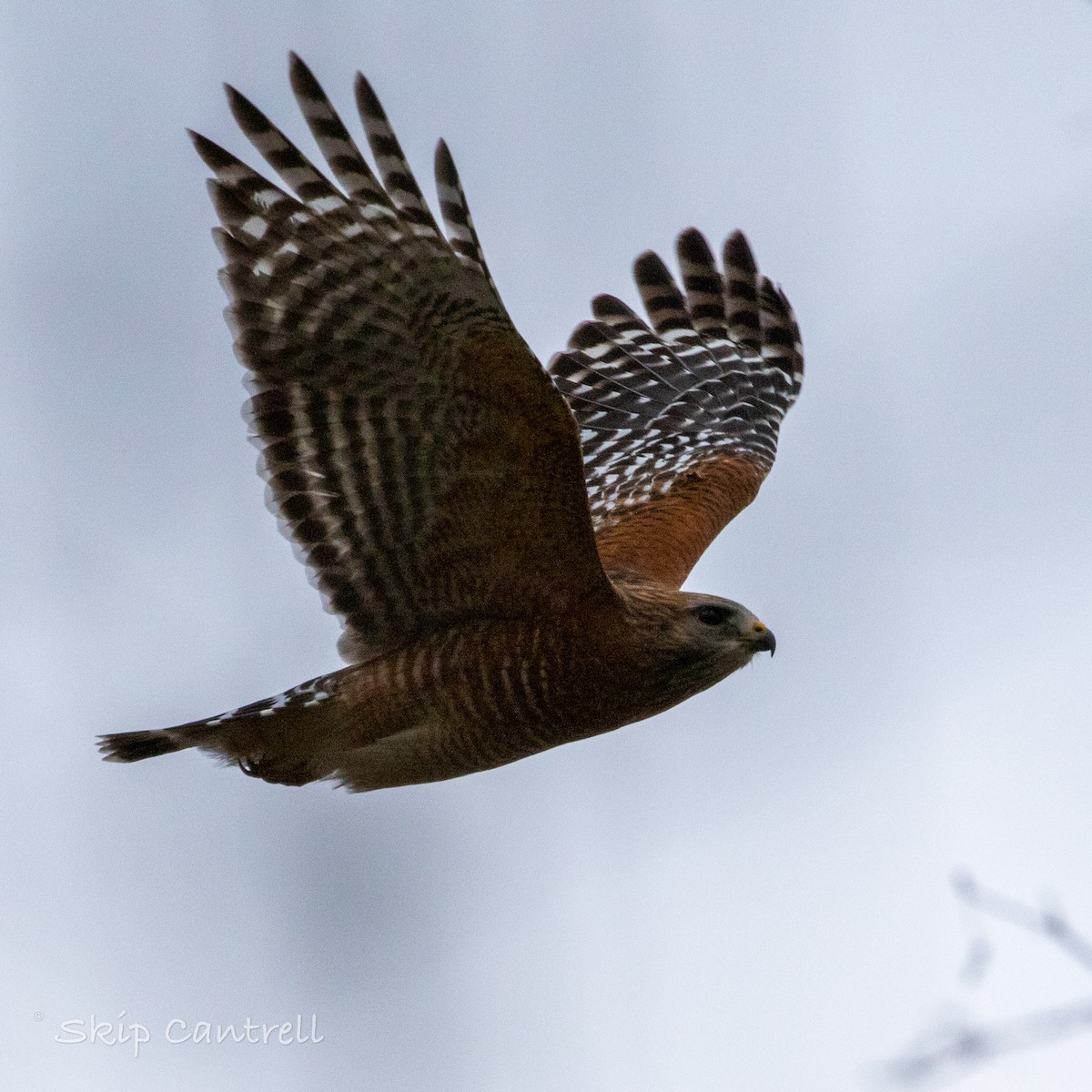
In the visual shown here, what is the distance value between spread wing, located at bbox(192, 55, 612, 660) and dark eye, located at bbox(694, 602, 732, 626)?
43 cm

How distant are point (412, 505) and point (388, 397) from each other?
1.38ft

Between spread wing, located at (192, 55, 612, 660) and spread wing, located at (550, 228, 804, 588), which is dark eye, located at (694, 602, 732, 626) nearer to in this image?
spread wing, located at (192, 55, 612, 660)

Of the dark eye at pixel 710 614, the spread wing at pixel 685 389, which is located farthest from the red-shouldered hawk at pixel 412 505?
the spread wing at pixel 685 389

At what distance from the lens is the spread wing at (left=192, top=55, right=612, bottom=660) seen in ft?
15.0

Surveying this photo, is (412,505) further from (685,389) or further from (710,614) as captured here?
(685,389)

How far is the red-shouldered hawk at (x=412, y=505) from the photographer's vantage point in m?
4.59

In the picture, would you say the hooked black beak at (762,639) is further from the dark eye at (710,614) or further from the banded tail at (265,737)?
the banded tail at (265,737)

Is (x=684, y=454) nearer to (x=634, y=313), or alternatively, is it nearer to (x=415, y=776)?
(x=634, y=313)

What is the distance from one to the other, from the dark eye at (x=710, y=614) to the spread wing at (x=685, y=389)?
1.17 meters

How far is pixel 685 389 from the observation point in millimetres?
7762

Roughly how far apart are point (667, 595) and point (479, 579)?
72 cm

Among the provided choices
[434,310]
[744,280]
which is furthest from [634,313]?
[434,310]

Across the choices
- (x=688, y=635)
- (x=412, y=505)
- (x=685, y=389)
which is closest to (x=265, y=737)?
(x=412, y=505)

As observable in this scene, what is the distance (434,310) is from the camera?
4605 mm
